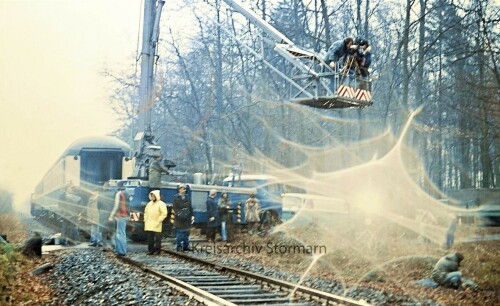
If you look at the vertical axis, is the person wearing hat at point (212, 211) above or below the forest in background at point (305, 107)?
below

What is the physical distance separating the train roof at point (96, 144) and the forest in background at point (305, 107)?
3.12ft

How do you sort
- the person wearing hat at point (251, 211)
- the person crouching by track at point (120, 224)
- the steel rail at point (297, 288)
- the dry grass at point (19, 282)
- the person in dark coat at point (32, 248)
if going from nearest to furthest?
1. the steel rail at point (297, 288)
2. the dry grass at point (19, 282)
3. the person in dark coat at point (32, 248)
4. the person crouching by track at point (120, 224)
5. the person wearing hat at point (251, 211)

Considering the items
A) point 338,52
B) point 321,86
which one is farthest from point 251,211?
point 338,52

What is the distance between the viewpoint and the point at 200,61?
35.0m

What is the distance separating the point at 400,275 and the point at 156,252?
21.0 feet

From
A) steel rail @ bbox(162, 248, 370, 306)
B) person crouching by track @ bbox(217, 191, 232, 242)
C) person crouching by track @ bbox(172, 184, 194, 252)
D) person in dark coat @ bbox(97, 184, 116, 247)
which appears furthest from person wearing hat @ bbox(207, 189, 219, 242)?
steel rail @ bbox(162, 248, 370, 306)

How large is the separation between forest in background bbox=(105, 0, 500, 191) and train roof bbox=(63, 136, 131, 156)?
951 millimetres

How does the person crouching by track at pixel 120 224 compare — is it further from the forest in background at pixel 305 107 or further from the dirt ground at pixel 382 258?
the forest in background at pixel 305 107

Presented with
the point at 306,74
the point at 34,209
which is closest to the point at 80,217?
the point at 306,74

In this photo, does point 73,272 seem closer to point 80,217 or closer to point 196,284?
point 196,284

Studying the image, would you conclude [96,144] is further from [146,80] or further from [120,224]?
[120,224]

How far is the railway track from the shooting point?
8.73 meters

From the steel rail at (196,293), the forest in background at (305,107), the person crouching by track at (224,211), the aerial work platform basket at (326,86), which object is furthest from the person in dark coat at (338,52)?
the person crouching by track at (224,211)

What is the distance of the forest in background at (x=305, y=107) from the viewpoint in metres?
21.1
